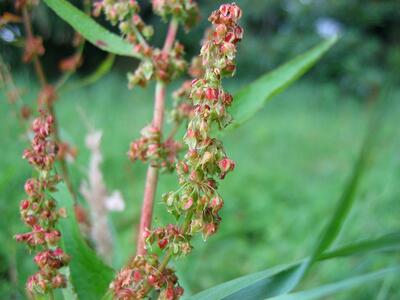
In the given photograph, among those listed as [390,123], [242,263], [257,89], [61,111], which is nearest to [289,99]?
[390,123]

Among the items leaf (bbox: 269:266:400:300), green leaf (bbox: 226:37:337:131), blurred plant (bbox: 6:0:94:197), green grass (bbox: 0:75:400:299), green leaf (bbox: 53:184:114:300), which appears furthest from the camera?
green grass (bbox: 0:75:400:299)

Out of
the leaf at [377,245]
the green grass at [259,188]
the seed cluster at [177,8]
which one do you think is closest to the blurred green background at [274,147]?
the green grass at [259,188]

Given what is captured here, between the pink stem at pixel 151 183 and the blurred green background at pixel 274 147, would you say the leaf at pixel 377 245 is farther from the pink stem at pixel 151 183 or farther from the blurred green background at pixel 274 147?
the pink stem at pixel 151 183

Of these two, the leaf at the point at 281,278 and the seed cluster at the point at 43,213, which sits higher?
the seed cluster at the point at 43,213

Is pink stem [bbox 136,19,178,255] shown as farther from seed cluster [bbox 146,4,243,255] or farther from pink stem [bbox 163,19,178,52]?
seed cluster [bbox 146,4,243,255]

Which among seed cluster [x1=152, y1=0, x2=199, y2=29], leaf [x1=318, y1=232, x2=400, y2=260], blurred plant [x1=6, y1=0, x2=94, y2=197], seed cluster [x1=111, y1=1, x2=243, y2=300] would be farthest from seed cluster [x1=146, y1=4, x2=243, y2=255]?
blurred plant [x1=6, y1=0, x2=94, y2=197]

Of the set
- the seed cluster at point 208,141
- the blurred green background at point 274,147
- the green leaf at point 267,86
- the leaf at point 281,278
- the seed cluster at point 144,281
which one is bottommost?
the leaf at point 281,278
